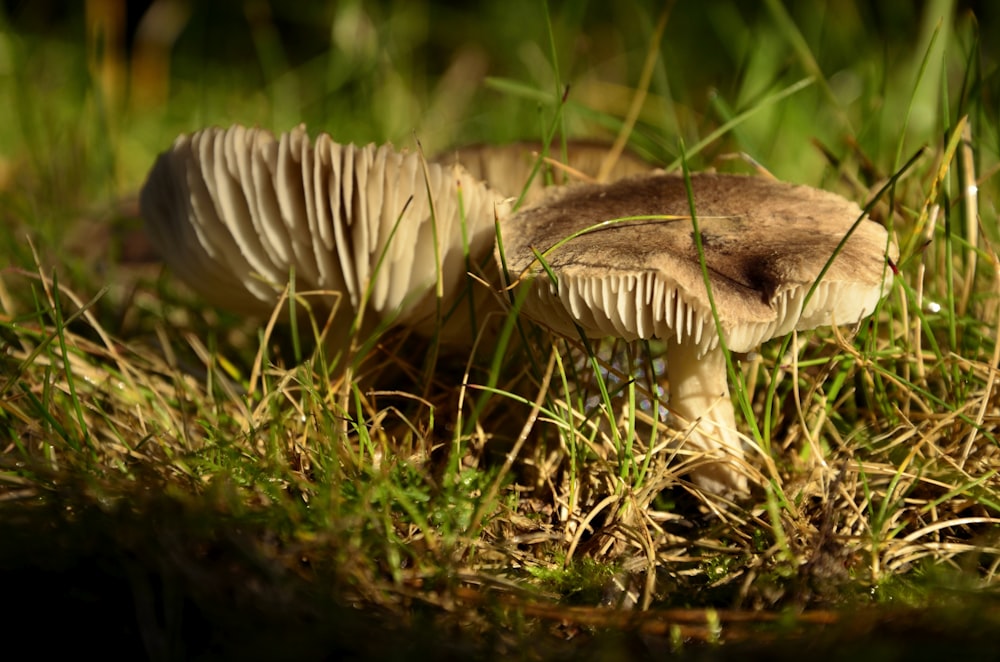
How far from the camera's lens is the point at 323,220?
6.24 ft

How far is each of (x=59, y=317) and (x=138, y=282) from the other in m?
A: 0.78

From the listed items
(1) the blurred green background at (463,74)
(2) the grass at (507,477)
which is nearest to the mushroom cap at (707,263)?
(2) the grass at (507,477)

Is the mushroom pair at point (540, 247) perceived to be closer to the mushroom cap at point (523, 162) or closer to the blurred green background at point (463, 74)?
the mushroom cap at point (523, 162)

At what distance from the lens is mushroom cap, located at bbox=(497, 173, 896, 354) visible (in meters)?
1.48

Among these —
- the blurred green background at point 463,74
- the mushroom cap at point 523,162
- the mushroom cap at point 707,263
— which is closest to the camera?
the mushroom cap at point 707,263

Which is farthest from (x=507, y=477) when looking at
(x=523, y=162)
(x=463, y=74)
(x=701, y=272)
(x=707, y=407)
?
(x=463, y=74)

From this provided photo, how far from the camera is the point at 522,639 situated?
1.32m

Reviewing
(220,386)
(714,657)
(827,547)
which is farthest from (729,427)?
(220,386)

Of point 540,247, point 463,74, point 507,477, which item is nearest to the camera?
point 540,247

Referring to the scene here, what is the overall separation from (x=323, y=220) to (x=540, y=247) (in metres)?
0.57

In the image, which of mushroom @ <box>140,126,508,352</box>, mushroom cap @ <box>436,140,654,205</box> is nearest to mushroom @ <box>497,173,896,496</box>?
mushroom @ <box>140,126,508,352</box>

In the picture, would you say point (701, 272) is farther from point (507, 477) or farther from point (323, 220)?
point (323, 220)

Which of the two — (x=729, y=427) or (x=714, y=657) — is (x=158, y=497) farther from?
(x=729, y=427)

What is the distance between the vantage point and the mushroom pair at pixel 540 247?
4.97 ft
